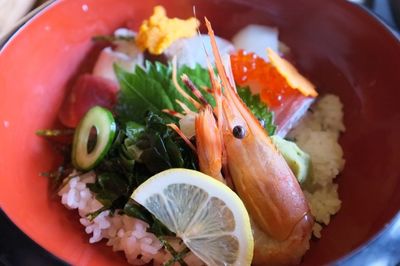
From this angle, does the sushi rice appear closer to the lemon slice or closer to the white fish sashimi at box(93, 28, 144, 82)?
the lemon slice

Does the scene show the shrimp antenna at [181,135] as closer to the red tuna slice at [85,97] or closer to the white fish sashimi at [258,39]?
the red tuna slice at [85,97]

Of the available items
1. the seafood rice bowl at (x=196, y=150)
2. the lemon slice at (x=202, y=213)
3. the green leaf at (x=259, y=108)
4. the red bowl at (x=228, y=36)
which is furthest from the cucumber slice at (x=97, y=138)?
the green leaf at (x=259, y=108)

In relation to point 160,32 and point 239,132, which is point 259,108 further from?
point 160,32

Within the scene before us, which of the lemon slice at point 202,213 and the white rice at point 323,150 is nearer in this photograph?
the lemon slice at point 202,213

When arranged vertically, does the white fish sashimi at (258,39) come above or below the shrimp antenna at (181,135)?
above

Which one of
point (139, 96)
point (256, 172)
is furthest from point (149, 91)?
point (256, 172)

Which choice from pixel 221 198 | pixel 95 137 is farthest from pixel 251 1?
pixel 221 198

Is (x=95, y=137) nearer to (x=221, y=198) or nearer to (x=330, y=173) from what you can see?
(x=221, y=198)

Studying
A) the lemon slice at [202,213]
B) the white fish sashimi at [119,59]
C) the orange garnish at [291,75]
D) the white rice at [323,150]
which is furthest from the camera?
the white fish sashimi at [119,59]
